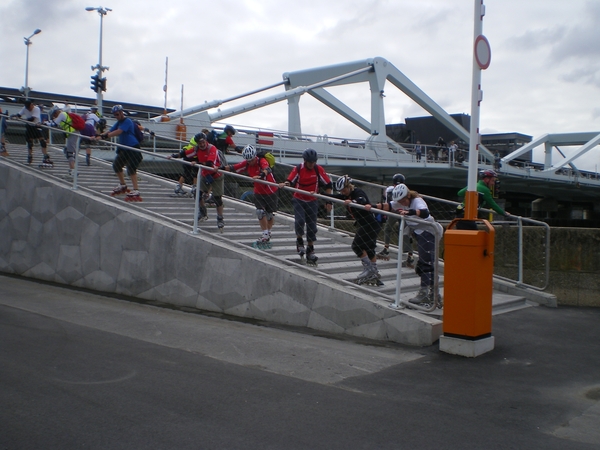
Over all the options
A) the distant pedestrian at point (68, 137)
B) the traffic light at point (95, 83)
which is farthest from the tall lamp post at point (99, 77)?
the distant pedestrian at point (68, 137)

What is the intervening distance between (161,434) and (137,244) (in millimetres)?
5912

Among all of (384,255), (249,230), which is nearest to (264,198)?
(249,230)

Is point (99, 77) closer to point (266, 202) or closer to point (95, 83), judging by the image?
point (95, 83)

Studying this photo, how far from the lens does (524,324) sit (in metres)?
7.93

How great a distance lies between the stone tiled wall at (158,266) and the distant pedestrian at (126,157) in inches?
20.7

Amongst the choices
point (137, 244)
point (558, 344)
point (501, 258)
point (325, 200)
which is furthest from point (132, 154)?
point (558, 344)

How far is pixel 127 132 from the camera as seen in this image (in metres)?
11.1

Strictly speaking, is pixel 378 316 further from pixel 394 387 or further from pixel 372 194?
pixel 372 194

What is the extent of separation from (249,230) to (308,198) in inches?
94.8

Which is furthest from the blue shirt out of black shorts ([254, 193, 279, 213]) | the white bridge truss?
the white bridge truss

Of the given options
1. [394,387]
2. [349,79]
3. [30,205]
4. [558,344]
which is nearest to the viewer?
[394,387]

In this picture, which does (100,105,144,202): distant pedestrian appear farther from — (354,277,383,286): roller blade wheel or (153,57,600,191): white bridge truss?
(153,57,600,191): white bridge truss

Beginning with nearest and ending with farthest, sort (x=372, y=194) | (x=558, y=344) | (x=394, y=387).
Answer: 1. (x=394, y=387)
2. (x=558, y=344)
3. (x=372, y=194)

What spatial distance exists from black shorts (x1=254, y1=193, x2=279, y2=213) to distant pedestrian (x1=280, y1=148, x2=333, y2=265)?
1.73 feet
